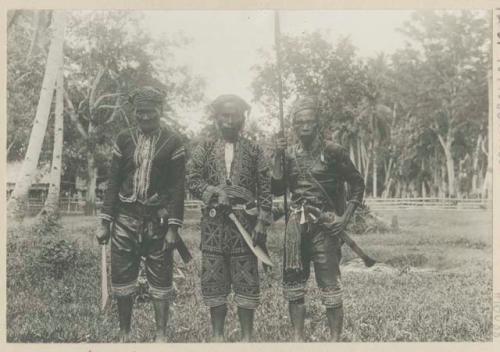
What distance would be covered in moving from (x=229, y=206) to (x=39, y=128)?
2.89m

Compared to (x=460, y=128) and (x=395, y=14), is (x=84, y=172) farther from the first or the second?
(x=460, y=128)

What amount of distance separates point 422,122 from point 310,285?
2.59m

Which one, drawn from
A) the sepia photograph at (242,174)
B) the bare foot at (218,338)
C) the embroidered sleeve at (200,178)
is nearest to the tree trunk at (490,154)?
the sepia photograph at (242,174)

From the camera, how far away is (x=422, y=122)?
24.2 ft

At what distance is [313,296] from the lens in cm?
646

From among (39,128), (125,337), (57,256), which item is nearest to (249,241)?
(125,337)

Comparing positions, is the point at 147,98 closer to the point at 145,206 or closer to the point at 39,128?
the point at 145,206

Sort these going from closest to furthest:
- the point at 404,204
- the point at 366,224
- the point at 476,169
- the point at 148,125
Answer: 1. the point at 148,125
2. the point at 476,169
3. the point at 366,224
4. the point at 404,204

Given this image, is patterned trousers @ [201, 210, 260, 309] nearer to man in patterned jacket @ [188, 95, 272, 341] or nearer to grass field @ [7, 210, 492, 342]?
man in patterned jacket @ [188, 95, 272, 341]

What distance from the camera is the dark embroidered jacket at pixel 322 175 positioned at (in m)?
5.32

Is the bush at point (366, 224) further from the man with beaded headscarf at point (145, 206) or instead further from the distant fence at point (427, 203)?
the man with beaded headscarf at point (145, 206)

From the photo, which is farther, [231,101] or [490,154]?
[490,154]

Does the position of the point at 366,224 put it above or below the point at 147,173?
below

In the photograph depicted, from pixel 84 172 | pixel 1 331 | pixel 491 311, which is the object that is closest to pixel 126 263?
pixel 1 331
